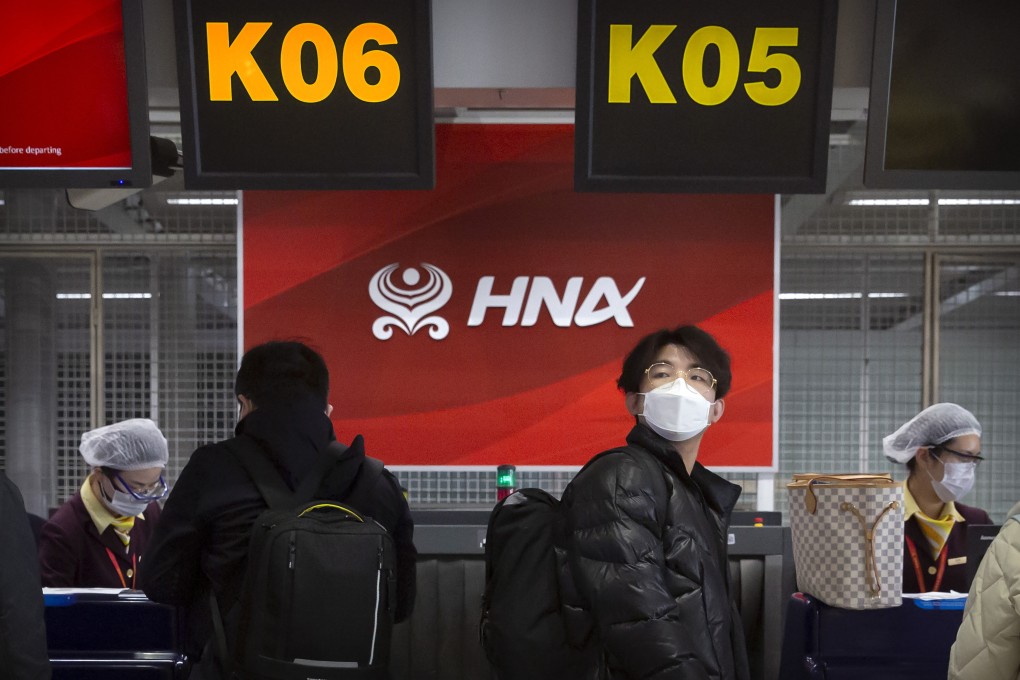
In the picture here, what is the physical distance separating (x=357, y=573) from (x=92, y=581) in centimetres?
209

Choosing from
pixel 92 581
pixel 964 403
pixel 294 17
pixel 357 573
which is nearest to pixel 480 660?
pixel 92 581

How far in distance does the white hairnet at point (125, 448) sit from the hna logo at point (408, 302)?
1557 millimetres

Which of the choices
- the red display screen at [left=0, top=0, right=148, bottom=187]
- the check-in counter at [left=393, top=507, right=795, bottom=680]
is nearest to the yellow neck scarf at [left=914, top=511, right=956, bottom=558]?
the check-in counter at [left=393, top=507, right=795, bottom=680]

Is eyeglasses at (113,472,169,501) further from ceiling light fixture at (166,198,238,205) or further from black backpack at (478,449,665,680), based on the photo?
black backpack at (478,449,665,680)

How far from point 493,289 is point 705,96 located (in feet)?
7.08

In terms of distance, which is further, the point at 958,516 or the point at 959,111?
the point at 958,516

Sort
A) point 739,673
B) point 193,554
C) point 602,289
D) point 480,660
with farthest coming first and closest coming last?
point 602,289
point 480,660
point 193,554
point 739,673

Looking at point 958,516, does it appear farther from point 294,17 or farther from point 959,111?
point 294,17

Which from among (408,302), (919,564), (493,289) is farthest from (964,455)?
(408,302)

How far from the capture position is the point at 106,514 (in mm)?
4344

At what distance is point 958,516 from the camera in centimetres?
428

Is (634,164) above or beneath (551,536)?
above

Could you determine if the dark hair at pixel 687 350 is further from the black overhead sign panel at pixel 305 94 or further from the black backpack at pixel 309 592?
the black overhead sign panel at pixel 305 94

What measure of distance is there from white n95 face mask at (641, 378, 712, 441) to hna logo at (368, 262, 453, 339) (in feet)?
9.61
